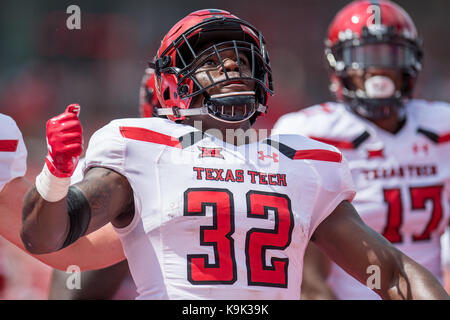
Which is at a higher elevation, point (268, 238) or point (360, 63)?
point (360, 63)

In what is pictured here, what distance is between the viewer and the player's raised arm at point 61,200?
1.71m

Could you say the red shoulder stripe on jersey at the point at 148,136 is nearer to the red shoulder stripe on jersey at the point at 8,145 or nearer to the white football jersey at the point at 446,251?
the red shoulder stripe on jersey at the point at 8,145

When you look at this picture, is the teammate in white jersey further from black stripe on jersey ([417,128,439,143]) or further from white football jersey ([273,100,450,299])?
black stripe on jersey ([417,128,439,143])

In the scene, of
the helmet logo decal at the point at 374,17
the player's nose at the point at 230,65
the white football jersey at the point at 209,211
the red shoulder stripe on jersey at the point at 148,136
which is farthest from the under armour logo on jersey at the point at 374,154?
the red shoulder stripe on jersey at the point at 148,136

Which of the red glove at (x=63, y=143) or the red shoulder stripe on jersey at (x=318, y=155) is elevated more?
the red glove at (x=63, y=143)

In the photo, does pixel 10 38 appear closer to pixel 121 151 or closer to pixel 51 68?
pixel 51 68

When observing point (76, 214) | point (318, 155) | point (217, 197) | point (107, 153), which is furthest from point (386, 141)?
point (76, 214)

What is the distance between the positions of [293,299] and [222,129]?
0.58 metres

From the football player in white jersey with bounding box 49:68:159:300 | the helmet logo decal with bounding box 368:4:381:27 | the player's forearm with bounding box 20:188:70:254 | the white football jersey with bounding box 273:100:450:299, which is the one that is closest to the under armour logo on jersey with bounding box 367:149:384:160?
the white football jersey with bounding box 273:100:450:299

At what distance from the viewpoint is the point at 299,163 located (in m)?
2.22

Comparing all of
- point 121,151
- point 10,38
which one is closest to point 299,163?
point 121,151

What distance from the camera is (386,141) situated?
3521 millimetres

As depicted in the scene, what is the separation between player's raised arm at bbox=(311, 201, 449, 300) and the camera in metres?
2.12

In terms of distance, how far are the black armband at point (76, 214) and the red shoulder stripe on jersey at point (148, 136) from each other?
279 mm
